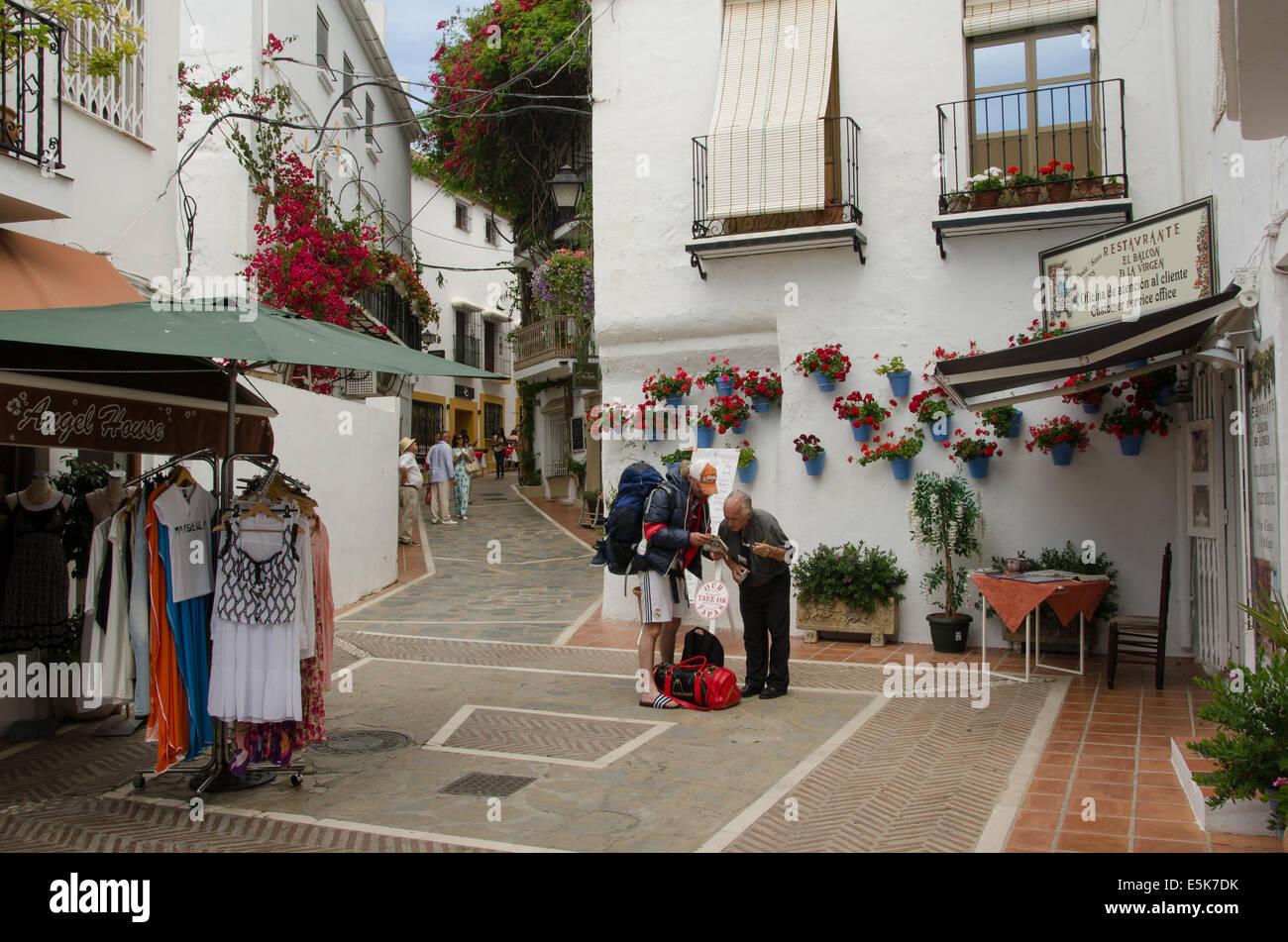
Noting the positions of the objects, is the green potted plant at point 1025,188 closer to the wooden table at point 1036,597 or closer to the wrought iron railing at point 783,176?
the wrought iron railing at point 783,176

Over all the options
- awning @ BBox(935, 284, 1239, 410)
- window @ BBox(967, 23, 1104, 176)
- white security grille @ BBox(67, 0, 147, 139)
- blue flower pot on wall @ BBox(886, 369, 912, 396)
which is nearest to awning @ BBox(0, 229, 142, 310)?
white security grille @ BBox(67, 0, 147, 139)

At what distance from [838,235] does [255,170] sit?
935 centimetres

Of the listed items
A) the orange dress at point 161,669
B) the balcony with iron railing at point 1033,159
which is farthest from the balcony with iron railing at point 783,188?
the orange dress at point 161,669

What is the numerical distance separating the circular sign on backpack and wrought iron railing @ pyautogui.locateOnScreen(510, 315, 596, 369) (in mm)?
13449

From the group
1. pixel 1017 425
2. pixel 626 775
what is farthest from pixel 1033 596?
pixel 626 775

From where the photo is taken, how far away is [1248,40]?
4.05 meters

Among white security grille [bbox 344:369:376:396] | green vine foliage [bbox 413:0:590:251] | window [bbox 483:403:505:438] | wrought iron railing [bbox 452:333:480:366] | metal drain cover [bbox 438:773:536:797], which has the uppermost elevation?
green vine foliage [bbox 413:0:590:251]

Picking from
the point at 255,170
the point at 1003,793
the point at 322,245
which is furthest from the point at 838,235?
the point at 255,170

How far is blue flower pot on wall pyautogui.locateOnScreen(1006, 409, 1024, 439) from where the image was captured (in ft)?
30.9

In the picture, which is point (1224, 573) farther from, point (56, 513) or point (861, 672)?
point (56, 513)

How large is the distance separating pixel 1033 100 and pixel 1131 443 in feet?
11.5

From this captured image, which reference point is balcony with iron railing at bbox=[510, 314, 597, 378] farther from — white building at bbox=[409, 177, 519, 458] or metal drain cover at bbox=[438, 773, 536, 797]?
metal drain cover at bbox=[438, 773, 536, 797]

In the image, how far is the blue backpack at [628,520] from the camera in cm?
752

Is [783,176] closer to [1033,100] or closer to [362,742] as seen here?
[1033,100]
